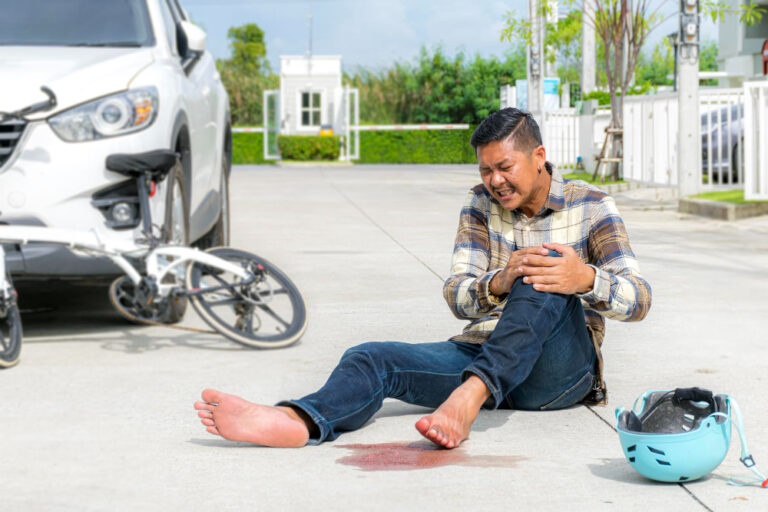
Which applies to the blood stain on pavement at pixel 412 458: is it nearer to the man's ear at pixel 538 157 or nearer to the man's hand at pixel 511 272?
the man's hand at pixel 511 272

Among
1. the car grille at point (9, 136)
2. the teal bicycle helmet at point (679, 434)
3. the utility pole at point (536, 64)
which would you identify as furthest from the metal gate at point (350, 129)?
the teal bicycle helmet at point (679, 434)

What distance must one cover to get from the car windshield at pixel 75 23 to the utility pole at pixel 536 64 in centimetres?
1811

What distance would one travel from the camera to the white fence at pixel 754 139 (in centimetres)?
1341

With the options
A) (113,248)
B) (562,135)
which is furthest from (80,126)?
(562,135)

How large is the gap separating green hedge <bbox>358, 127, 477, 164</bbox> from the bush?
205 centimetres

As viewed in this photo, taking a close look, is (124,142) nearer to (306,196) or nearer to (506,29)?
(306,196)

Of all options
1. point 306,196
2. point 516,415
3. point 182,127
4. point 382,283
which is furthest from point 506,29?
point 516,415

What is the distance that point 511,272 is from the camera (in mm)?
4031

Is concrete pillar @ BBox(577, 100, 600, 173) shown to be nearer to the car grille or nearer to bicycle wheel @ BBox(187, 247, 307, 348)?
bicycle wheel @ BBox(187, 247, 307, 348)

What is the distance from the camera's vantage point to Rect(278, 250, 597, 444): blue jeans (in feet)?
12.9

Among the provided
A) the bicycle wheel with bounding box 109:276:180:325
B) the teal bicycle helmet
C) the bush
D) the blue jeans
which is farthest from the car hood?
the bush

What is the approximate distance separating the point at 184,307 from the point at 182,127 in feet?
3.30

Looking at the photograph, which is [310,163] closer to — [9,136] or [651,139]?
[651,139]

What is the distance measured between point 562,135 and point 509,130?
2194 centimetres
